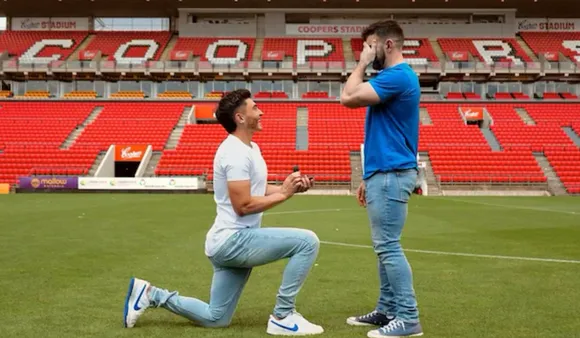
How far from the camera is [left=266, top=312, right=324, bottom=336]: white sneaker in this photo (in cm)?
440

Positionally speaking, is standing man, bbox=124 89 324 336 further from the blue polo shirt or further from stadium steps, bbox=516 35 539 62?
stadium steps, bbox=516 35 539 62

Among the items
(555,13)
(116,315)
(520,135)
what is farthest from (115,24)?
(116,315)

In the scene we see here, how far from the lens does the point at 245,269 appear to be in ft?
15.5

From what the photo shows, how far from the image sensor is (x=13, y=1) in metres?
48.1

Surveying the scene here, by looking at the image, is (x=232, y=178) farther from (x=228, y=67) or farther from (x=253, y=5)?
(x=253, y=5)

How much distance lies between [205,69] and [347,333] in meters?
40.9

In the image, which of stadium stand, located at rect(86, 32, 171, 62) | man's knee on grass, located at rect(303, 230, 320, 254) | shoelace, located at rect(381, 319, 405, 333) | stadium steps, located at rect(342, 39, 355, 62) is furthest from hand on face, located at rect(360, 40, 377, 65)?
stadium stand, located at rect(86, 32, 171, 62)

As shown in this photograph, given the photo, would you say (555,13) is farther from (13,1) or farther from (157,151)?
(13,1)

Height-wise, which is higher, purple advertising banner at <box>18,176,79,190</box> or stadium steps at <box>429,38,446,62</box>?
stadium steps at <box>429,38,446,62</box>

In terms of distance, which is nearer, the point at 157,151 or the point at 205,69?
the point at 157,151

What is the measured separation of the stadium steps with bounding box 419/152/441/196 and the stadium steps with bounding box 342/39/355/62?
1430 centimetres

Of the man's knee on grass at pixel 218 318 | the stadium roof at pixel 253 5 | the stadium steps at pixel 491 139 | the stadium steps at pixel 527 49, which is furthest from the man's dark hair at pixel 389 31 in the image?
the stadium steps at pixel 527 49

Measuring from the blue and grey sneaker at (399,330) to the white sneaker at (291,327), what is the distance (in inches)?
18.7

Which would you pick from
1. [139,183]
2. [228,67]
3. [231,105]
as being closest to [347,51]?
[228,67]
